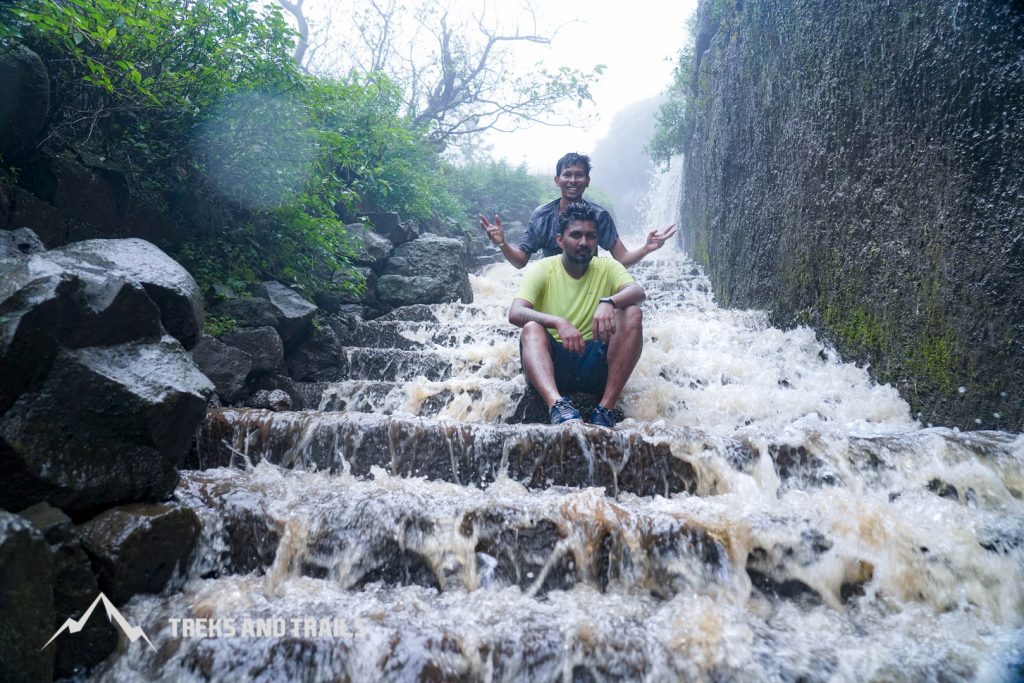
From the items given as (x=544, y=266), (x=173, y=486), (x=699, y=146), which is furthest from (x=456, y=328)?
(x=699, y=146)

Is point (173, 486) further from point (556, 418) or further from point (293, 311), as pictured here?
point (293, 311)

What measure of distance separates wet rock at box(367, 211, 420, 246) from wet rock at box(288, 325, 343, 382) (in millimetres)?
3107

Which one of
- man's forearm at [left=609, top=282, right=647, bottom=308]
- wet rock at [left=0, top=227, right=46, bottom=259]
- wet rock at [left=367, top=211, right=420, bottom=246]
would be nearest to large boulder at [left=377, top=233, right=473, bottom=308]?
wet rock at [left=367, top=211, right=420, bottom=246]

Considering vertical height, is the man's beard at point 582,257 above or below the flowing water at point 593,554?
above

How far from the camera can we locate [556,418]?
315cm

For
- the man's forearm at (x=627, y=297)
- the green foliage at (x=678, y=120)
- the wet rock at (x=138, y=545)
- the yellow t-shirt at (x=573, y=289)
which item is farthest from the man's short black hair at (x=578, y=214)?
the green foliage at (x=678, y=120)

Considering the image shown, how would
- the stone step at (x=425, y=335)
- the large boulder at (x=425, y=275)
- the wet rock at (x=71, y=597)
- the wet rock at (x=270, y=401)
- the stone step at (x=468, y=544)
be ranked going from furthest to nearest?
the large boulder at (x=425, y=275) < the stone step at (x=425, y=335) < the wet rock at (x=270, y=401) < the stone step at (x=468, y=544) < the wet rock at (x=71, y=597)

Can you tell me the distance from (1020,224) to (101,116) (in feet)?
17.3

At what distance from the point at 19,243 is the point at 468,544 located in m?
2.60

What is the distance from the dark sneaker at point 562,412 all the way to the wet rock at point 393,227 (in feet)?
17.4

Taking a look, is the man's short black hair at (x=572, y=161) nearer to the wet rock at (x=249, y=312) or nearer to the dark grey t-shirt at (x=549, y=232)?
the dark grey t-shirt at (x=549, y=232)

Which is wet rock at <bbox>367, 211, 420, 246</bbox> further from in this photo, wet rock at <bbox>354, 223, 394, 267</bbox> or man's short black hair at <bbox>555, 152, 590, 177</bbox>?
man's short black hair at <bbox>555, 152, 590, 177</bbox>

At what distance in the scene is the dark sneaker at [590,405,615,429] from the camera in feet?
11.0

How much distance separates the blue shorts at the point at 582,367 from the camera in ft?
11.9
